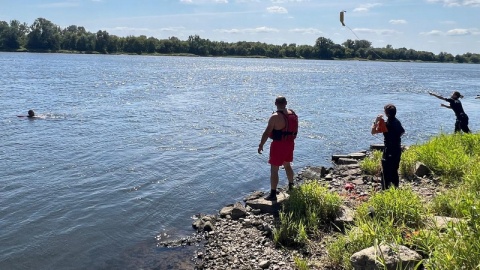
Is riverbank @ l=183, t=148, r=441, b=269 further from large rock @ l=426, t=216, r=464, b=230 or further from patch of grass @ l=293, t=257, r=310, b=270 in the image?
large rock @ l=426, t=216, r=464, b=230

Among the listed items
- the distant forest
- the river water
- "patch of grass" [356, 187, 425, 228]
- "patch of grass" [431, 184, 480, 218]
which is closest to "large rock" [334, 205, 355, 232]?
"patch of grass" [356, 187, 425, 228]

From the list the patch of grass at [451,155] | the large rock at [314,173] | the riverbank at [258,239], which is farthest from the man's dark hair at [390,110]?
the large rock at [314,173]

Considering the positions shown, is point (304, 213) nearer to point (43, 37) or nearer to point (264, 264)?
point (264, 264)

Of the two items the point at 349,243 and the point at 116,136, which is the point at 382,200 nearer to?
the point at 349,243

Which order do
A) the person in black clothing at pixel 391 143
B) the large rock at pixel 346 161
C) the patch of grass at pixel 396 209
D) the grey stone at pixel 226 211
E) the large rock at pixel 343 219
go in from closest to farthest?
the patch of grass at pixel 396 209, the large rock at pixel 343 219, the person in black clothing at pixel 391 143, the grey stone at pixel 226 211, the large rock at pixel 346 161

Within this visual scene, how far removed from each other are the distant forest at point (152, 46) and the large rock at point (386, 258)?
126m

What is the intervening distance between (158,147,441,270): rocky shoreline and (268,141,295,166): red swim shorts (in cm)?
85

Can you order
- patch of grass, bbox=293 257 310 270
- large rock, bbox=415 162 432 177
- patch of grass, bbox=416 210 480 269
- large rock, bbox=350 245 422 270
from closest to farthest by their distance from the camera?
patch of grass, bbox=416 210 480 269
large rock, bbox=350 245 422 270
patch of grass, bbox=293 257 310 270
large rock, bbox=415 162 432 177

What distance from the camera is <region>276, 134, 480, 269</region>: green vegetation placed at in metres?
5.78

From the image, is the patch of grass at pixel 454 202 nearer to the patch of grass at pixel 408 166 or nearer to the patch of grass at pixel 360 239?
the patch of grass at pixel 360 239

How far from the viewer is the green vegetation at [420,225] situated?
5777mm

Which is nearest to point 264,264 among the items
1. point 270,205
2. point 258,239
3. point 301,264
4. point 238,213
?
point 301,264

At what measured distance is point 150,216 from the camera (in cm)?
1102

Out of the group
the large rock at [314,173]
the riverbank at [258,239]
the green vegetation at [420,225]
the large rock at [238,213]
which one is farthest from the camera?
the large rock at [314,173]
